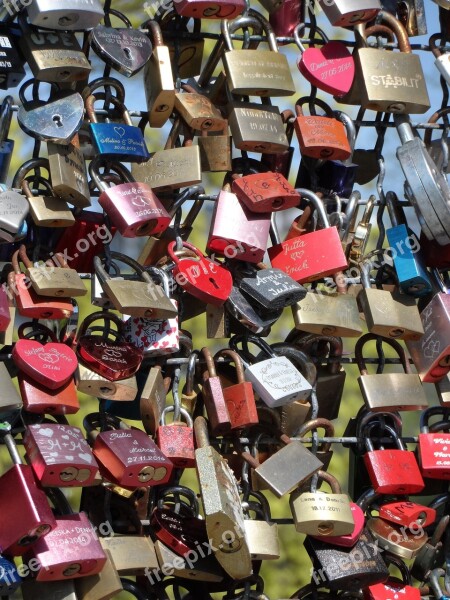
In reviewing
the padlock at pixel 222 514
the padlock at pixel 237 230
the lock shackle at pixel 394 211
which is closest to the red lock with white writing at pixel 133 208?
the padlock at pixel 237 230

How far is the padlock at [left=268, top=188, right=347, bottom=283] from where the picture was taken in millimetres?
2701

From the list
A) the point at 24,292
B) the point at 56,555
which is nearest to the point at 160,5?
the point at 24,292

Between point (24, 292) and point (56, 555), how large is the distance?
19.6 inches

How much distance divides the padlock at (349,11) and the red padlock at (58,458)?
1137 millimetres

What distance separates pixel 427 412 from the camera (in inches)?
110

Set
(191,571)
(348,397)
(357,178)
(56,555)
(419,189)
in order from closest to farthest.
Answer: (56,555) < (191,571) < (419,189) < (357,178) < (348,397)

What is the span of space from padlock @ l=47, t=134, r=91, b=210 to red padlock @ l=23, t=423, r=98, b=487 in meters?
0.47

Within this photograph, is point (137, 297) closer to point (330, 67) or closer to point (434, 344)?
point (434, 344)

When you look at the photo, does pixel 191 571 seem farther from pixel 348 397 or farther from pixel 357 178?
pixel 348 397

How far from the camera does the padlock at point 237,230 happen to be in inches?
105

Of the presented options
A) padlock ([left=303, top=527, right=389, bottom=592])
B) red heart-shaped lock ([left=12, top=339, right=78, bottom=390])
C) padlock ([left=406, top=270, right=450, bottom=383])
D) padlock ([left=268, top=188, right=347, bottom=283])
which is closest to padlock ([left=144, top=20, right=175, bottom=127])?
padlock ([left=268, top=188, right=347, bottom=283])

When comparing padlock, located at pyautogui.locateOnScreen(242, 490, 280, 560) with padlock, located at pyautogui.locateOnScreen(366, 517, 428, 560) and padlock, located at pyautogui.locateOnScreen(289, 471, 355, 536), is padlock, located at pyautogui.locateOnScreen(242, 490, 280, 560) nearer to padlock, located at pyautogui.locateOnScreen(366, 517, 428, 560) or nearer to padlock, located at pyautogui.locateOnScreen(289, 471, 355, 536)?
padlock, located at pyautogui.locateOnScreen(289, 471, 355, 536)

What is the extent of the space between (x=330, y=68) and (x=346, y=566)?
42.3 inches

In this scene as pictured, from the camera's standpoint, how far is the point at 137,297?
2.47 m
